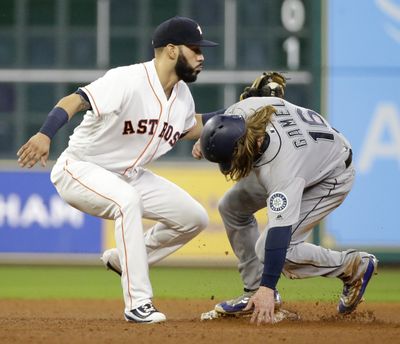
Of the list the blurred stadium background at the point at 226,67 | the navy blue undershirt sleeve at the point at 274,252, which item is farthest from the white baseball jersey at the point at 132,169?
the blurred stadium background at the point at 226,67

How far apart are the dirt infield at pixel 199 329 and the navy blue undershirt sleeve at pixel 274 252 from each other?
0.25m

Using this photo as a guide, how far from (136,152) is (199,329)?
1.06 m

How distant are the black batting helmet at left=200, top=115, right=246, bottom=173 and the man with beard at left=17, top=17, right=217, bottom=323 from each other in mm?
529

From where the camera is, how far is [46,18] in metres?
11.0

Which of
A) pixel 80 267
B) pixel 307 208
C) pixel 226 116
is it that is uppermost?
pixel 226 116

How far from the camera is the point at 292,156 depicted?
17.6 feet

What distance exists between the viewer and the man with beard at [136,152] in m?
5.62

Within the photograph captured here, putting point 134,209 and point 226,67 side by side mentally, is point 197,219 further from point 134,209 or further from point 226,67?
point 226,67

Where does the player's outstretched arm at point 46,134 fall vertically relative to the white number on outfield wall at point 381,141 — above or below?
above

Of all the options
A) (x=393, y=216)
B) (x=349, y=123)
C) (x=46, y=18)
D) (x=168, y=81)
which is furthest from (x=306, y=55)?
(x=168, y=81)

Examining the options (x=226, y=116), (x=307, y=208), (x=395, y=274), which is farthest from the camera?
(x=395, y=274)

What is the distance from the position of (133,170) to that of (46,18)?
17.0 feet

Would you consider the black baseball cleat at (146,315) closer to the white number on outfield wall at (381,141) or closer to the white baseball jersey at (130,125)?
the white baseball jersey at (130,125)

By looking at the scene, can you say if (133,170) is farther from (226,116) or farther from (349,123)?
(349,123)
